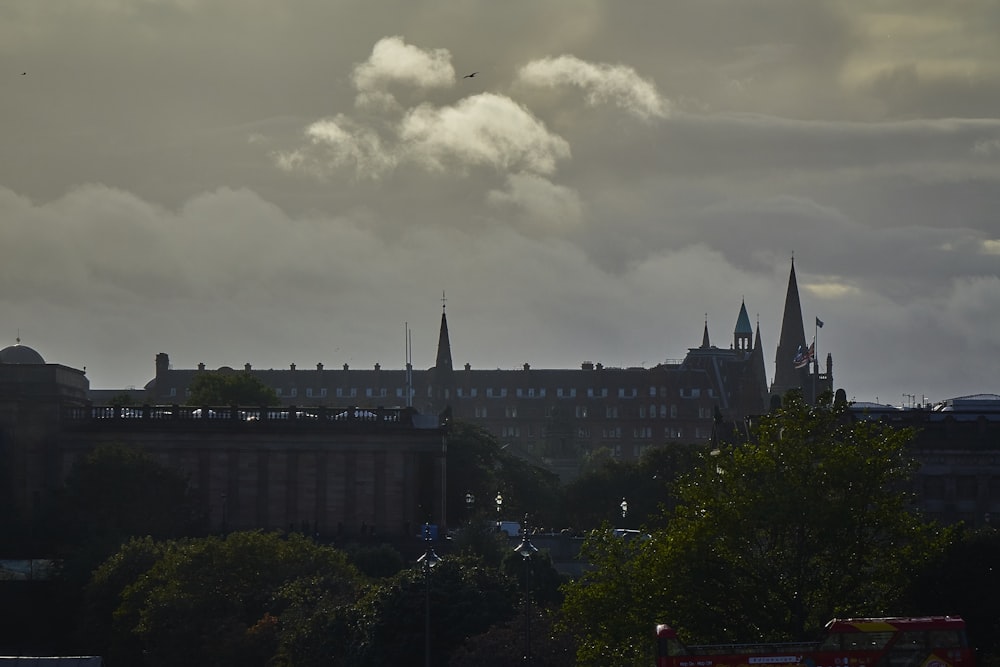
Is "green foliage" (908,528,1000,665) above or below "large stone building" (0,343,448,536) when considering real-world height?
below

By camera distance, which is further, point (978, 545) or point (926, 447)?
point (926, 447)

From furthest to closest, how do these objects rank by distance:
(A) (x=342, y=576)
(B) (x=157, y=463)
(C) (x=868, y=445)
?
1. (B) (x=157, y=463)
2. (A) (x=342, y=576)
3. (C) (x=868, y=445)

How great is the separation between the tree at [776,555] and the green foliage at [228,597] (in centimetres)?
2214

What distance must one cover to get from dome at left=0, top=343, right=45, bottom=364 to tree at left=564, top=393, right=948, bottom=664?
111m

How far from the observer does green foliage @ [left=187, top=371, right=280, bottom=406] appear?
177250 mm

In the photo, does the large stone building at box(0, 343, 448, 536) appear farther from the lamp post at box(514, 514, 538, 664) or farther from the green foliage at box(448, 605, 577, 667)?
the lamp post at box(514, 514, 538, 664)

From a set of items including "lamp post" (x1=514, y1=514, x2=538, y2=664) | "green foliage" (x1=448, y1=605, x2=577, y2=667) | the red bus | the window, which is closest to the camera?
the red bus

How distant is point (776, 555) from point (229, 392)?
405 feet

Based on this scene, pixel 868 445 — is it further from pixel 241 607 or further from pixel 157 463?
pixel 157 463

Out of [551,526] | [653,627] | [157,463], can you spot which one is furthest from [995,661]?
[551,526]

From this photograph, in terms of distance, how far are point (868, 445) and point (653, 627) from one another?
9.60 metres

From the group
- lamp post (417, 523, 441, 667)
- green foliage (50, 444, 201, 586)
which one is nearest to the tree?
lamp post (417, 523, 441, 667)

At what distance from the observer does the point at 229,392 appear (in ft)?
589

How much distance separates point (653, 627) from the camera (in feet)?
194
